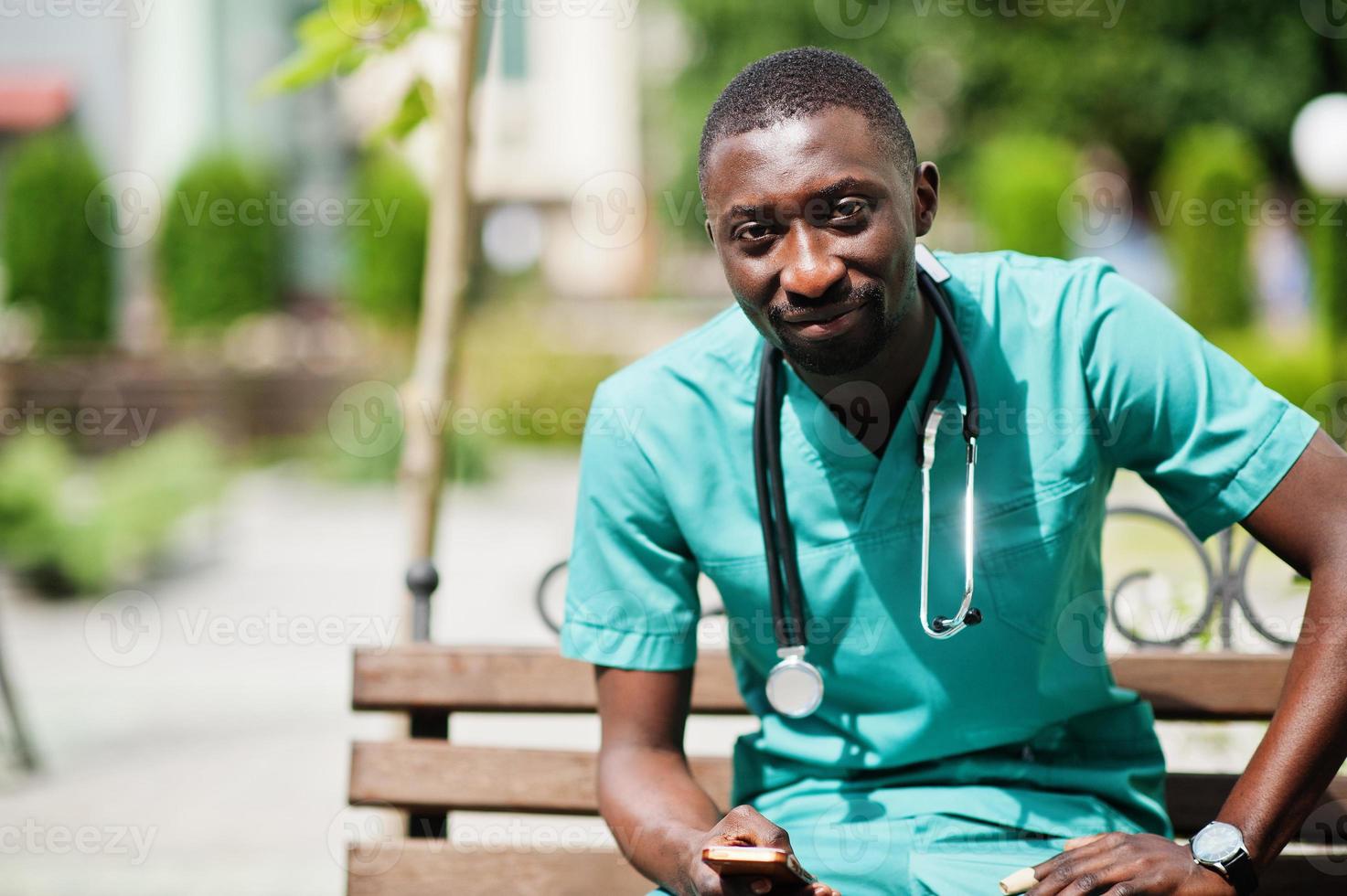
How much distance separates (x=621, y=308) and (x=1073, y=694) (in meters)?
18.3

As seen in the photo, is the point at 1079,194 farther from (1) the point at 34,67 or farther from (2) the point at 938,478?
(2) the point at 938,478

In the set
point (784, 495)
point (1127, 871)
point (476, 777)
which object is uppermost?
point (784, 495)

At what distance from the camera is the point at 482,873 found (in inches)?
94.0

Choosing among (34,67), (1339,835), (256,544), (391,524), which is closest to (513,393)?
(391,524)

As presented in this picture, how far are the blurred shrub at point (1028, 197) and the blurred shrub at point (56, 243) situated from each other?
10.5 m

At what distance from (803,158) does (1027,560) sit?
614mm

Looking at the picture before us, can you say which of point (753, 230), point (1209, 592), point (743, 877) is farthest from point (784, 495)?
point (1209, 592)

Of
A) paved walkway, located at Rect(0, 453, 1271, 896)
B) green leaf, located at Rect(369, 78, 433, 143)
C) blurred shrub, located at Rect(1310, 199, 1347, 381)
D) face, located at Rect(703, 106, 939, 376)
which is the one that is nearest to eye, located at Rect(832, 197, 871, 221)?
face, located at Rect(703, 106, 939, 376)

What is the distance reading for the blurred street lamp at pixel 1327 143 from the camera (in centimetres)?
830

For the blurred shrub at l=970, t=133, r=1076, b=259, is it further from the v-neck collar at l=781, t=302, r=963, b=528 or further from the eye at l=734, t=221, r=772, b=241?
the eye at l=734, t=221, r=772, b=241

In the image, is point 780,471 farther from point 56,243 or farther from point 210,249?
point 210,249

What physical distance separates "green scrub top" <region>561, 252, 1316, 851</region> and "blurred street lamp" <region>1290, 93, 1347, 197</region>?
23.5 feet

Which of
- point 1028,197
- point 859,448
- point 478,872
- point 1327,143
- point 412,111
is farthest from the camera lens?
point 1028,197

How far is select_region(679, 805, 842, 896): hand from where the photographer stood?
1.73m
